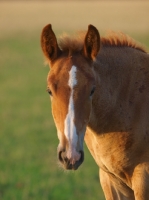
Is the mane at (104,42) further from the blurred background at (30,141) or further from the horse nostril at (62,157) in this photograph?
the horse nostril at (62,157)

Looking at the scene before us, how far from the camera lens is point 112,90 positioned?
5.44 meters

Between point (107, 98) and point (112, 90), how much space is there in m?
0.12

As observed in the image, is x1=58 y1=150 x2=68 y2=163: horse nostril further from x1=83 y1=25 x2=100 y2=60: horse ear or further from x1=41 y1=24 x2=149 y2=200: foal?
x1=83 y1=25 x2=100 y2=60: horse ear

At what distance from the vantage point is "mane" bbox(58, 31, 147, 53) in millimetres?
5191

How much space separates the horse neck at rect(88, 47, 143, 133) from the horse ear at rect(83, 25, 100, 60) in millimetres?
197

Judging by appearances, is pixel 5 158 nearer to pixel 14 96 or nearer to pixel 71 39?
pixel 71 39

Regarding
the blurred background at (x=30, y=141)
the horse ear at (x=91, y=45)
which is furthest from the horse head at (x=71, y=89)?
the blurred background at (x=30, y=141)

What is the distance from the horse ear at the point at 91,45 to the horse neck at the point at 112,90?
20 cm

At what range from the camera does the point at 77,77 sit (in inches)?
190

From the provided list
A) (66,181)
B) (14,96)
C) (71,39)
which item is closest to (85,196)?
(66,181)

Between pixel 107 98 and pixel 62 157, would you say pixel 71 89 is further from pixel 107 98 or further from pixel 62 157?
pixel 107 98

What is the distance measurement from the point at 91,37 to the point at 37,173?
4838 millimetres

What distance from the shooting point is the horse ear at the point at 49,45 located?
16.9 ft

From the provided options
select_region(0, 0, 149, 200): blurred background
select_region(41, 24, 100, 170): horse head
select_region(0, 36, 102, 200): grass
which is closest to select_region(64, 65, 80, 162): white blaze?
select_region(41, 24, 100, 170): horse head
